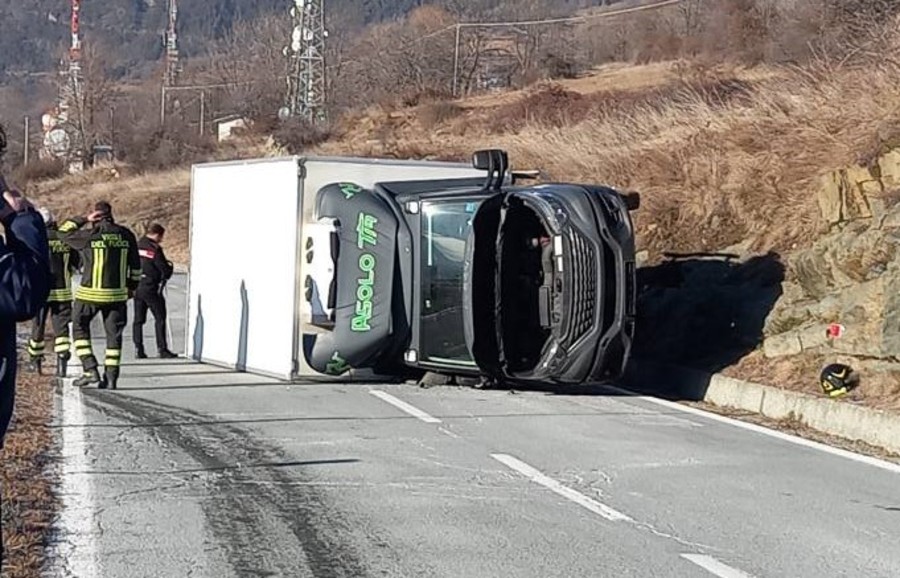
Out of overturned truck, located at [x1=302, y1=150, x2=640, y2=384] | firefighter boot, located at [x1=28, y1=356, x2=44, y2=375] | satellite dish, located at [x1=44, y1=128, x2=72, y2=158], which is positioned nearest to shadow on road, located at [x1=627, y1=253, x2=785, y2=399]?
overturned truck, located at [x1=302, y1=150, x2=640, y2=384]

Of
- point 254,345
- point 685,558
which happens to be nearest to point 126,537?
point 685,558

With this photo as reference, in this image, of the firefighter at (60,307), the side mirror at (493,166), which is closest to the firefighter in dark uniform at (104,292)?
the firefighter at (60,307)

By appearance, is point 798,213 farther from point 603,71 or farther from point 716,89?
point 603,71

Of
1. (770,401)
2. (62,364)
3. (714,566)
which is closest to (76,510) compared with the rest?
(714,566)

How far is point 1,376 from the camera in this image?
14.6 ft

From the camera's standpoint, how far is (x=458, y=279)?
14305mm

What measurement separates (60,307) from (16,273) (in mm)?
11589

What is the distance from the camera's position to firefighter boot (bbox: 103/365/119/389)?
1400cm

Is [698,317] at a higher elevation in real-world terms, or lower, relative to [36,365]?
higher

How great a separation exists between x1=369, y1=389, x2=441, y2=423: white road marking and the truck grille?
1623 mm

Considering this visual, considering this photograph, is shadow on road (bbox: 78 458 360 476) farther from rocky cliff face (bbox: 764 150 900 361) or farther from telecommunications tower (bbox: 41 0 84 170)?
telecommunications tower (bbox: 41 0 84 170)

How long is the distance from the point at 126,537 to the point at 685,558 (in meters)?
2.88

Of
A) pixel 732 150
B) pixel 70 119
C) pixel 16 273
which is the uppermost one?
pixel 70 119

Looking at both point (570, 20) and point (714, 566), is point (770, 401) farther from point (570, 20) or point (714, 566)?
point (570, 20)
